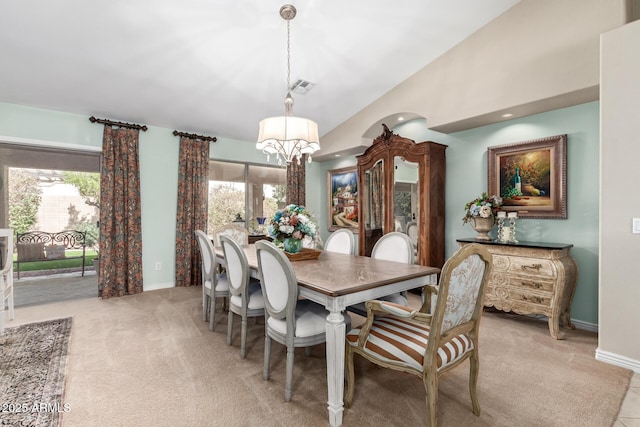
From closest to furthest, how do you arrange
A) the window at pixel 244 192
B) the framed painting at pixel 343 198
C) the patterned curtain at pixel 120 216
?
the patterned curtain at pixel 120 216
the window at pixel 244 192
the framed painting at pixel 343 198

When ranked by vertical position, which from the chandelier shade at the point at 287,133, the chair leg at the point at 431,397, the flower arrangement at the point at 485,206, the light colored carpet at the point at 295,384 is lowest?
the light colored carpet at the point at 295,384

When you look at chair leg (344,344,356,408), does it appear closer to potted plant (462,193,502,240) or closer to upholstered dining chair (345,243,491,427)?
upholstered dining chair (345,243,491,427)

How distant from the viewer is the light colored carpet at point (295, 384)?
1729mm

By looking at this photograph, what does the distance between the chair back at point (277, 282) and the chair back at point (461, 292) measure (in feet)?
2.64

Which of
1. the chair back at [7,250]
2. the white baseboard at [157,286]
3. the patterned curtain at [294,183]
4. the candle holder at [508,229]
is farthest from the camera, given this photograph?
the patterned curtain at [294,183]

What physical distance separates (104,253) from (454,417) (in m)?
4.32

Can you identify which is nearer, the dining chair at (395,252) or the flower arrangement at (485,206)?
the dining chair at (395,252)

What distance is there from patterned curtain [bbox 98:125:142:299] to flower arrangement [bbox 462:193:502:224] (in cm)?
434

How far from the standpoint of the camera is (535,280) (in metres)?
2.90

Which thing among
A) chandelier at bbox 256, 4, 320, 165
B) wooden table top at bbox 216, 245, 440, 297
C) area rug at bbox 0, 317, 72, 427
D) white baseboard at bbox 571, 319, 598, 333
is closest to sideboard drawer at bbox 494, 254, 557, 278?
white baseboard at bbox 571, 319, 598, 333

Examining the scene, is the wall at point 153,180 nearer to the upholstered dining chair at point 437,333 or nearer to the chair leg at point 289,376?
the chair leg at point 289,376

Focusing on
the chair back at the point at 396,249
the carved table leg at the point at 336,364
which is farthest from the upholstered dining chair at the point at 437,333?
the chair back at the point at 396,249

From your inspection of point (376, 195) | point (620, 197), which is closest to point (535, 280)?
point (620, 197)

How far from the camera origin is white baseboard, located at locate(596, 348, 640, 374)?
2213mm
